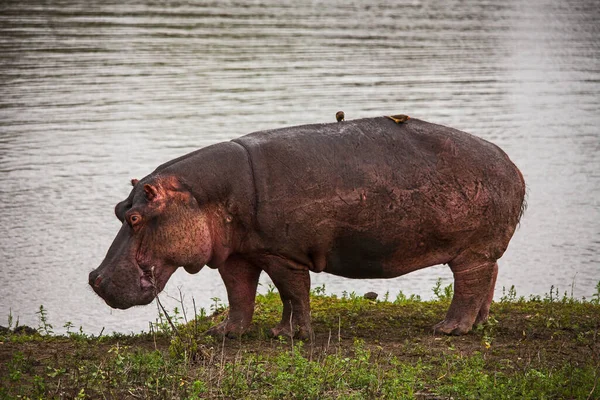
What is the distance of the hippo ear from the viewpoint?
24.5 feet

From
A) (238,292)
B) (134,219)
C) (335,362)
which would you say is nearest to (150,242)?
(134,219)

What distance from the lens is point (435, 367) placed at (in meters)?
7.13

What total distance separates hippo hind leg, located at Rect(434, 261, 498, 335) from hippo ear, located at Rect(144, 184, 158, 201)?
241 cm

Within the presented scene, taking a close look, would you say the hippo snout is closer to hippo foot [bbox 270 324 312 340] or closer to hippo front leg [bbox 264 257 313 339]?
hippo front leg [bbox 264 257 313 339]

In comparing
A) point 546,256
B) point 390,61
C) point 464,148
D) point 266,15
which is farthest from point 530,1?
point 464,148

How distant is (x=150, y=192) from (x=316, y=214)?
124cm

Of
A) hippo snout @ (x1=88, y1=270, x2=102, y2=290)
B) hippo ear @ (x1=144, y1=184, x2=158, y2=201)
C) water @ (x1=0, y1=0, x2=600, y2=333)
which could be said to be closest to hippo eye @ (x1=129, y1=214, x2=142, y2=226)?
hippo ear @ (x1=144, y1=184, x2=158, y2=201)

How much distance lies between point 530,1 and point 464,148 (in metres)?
38.3

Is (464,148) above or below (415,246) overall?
above

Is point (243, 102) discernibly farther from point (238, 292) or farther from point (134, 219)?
point (134, 219)

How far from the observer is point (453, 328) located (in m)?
8.30

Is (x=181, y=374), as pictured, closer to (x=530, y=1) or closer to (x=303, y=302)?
(x=303, y=302)

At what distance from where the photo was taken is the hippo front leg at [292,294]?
7.97 metres

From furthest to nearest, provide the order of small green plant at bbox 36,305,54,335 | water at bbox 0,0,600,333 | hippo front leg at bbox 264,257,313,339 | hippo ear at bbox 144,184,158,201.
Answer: water at bbox 0,0,600,333 → small green plant at bbox 36,305,54,335 → hippo front leg at bbox 264,257,313,339 → hippo ear at bbox 144,184,158,201
